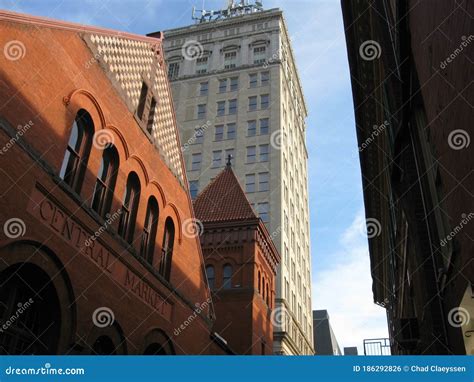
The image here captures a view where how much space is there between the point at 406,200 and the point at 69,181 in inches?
374

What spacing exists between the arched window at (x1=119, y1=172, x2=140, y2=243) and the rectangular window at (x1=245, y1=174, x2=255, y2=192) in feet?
131

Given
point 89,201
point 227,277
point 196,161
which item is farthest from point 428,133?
point 196,161

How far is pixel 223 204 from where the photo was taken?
28.5 metres

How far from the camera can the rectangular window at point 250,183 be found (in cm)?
5503

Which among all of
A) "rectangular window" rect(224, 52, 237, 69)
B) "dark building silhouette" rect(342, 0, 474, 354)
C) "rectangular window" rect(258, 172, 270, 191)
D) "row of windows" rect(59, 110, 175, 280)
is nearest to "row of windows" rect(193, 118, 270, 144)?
"rectangular window" rect(258, 172, 270, 191)

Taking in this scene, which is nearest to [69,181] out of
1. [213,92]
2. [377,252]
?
[377,252]

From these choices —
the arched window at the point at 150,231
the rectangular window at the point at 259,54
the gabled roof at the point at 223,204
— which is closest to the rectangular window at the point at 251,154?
the rectangular window at the point at 259,54

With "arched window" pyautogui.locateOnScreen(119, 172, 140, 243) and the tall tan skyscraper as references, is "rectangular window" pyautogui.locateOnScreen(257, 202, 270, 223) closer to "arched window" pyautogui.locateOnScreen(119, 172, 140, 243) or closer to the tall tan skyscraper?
the tall tan skyscraper

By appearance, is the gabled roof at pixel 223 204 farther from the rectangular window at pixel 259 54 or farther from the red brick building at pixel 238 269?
the rectangular window at pixel 259 54

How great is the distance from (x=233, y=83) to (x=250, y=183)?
669 inches

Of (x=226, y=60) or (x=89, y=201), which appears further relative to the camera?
(x=226, y=60)

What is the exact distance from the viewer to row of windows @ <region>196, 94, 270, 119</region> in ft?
204

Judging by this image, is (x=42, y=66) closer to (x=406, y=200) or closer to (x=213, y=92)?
(x=406, y=200)

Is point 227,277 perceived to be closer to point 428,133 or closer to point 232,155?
point 428,133
